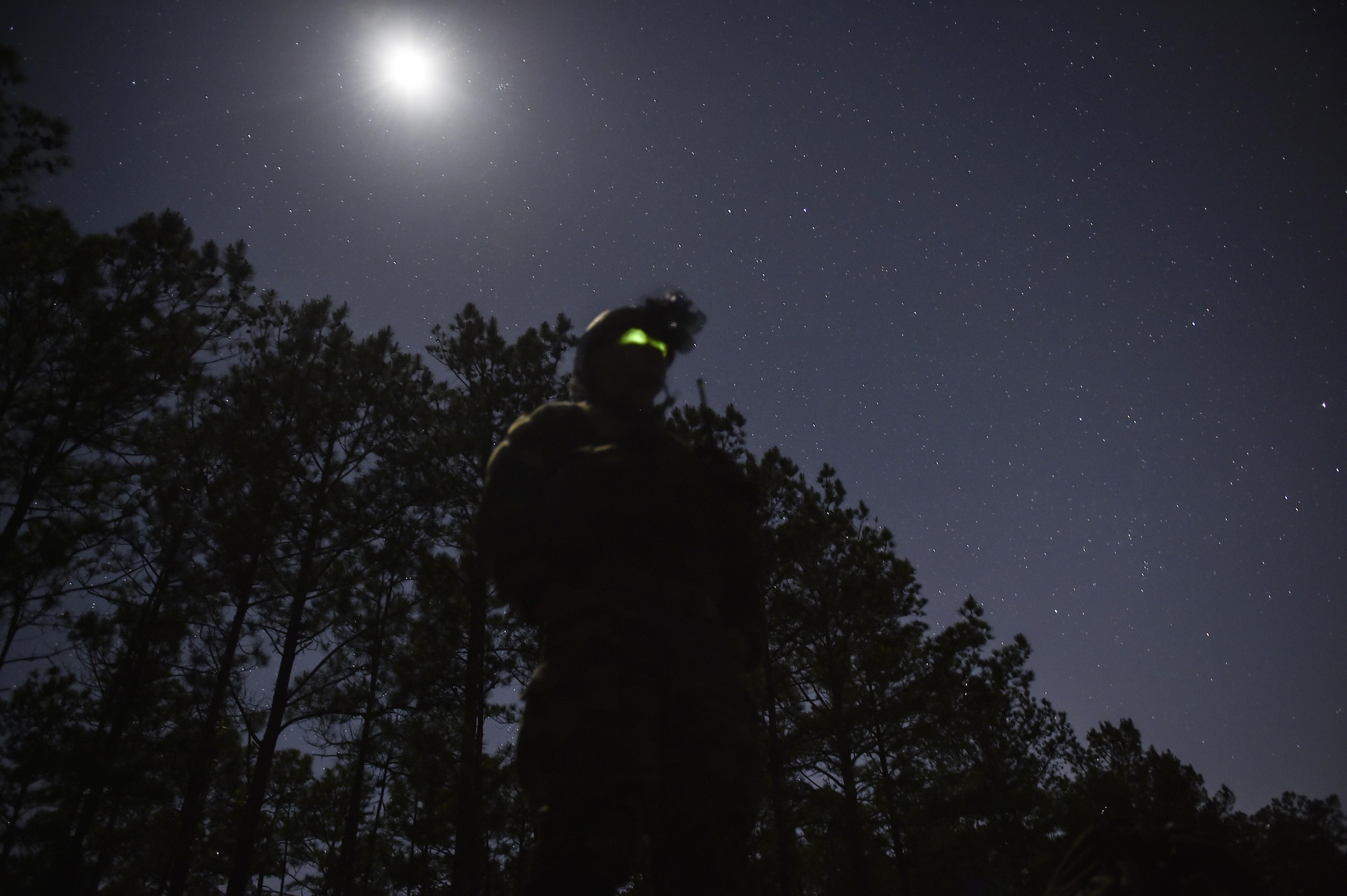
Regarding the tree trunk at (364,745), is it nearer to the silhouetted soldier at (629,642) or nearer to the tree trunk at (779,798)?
the tree trunk at (779,798)

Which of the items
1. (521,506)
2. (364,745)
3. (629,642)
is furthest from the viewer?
(364,745)

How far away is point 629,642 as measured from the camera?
168 centimetres

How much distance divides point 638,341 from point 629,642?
1.03 m

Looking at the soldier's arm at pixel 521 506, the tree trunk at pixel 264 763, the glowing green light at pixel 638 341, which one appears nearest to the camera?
the soldier's arm at pixel 521 506

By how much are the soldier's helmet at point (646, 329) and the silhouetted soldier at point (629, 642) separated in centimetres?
32

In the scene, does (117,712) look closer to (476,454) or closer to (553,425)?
(476,454)

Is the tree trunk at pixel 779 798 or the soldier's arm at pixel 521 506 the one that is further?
the tree trunk at pixel 779 798

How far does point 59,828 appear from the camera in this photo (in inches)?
423

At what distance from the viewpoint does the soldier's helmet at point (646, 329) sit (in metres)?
2.39

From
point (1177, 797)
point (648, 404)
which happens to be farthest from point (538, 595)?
point (1177, 797)

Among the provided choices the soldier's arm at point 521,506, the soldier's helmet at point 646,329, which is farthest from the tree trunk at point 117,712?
the soldier's arm at point 521,506

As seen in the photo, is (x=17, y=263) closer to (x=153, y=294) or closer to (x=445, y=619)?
(x=153, y=294)

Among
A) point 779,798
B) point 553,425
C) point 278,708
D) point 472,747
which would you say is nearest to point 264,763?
point 278,708

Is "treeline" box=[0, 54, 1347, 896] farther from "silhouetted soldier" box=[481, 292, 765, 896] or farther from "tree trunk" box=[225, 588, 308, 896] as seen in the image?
"silhouetted soldier" box=[481, 292, 765, 896]
